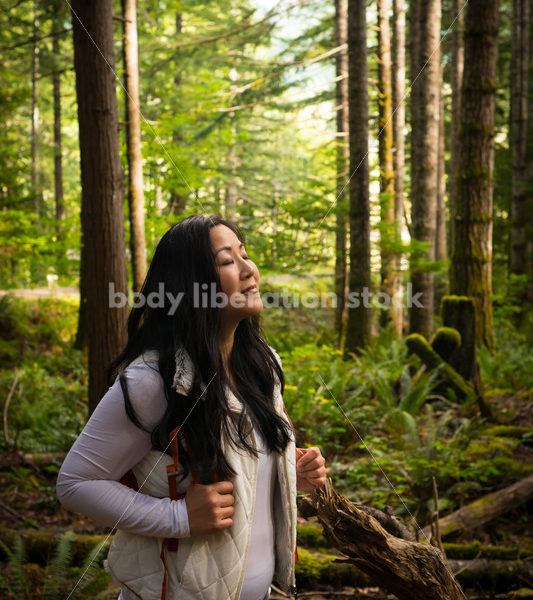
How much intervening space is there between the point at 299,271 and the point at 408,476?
5056 mm

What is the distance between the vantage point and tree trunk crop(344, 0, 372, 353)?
8922 millimetres

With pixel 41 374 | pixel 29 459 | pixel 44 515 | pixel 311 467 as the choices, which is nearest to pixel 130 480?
pixel 311 467

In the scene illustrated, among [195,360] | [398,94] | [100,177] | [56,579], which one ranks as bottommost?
[56,579]

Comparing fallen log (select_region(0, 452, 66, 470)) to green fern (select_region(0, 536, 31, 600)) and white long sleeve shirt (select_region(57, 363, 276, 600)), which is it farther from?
white long sleeve shirt (select_region(57, 363, 276, 600))

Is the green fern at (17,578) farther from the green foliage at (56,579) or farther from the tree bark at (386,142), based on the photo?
the tree bark at (386,142)

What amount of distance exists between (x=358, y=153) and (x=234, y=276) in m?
7.96

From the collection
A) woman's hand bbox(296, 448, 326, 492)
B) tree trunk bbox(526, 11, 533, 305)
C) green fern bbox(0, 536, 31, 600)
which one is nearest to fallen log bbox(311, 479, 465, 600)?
woman's hand bbox(296, 448, 326, 492)

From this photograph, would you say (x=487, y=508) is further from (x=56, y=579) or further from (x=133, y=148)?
(x=133, y=148)

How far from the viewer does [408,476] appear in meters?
4.71

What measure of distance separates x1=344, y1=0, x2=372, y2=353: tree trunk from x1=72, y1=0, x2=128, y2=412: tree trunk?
5.11 metres

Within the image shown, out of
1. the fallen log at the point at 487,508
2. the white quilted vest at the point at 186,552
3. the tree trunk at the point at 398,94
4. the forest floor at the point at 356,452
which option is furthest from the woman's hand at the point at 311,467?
the tree trunk at the point at 398,94

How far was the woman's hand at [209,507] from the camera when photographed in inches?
57.9

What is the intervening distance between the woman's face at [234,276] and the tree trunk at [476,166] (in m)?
6.59

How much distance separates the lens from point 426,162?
9969 mm
